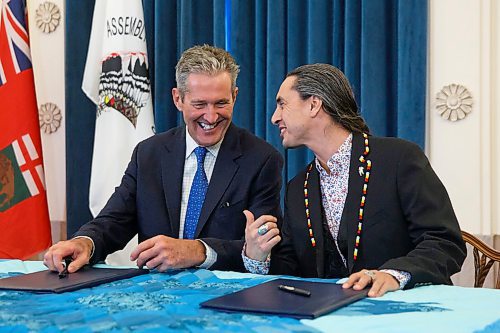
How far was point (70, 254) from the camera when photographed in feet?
7.24

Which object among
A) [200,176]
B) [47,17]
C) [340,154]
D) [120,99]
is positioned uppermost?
[47,17]

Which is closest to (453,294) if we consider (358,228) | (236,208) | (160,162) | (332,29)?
(358,228)

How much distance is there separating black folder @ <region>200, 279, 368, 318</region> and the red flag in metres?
2.68

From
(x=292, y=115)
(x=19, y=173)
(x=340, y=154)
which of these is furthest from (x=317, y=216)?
(x=19, y=173)

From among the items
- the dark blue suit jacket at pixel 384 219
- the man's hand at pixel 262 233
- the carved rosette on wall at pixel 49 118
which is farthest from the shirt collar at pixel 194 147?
the carved rosette on wall at pixel 49 118

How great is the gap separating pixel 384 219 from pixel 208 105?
0.88 m

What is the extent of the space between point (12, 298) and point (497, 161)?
255cm

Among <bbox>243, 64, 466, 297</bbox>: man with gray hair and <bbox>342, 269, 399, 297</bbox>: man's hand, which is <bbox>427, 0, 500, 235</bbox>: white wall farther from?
<bbox>342, 269, 399, 297</bbox>: man's hand

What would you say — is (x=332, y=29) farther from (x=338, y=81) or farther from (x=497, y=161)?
(x=338, y=81)

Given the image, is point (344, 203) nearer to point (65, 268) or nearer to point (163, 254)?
point (163, 254)

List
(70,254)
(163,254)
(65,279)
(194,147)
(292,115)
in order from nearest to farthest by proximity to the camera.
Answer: (65,279), (163,254), (70,254), (292,115), (194,147)

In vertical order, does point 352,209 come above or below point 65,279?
above

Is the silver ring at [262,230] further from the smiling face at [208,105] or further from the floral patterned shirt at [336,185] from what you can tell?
the smiling face at [208,105]

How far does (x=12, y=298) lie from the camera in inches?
68.7
